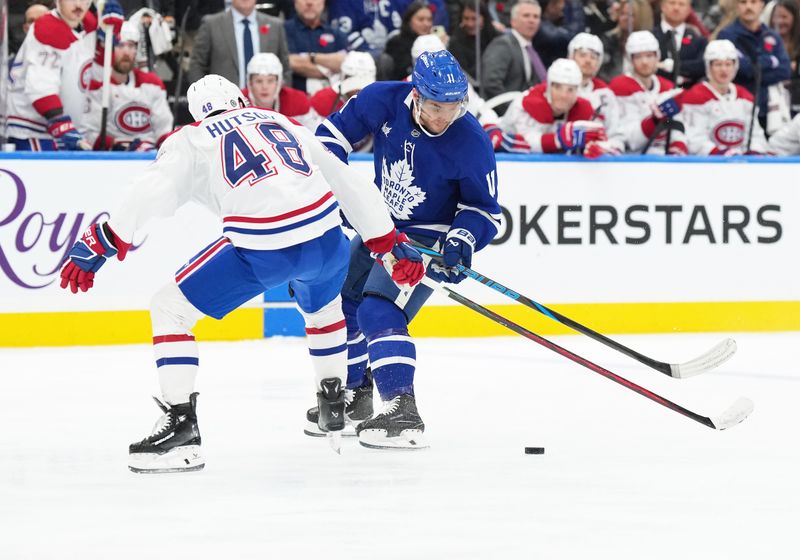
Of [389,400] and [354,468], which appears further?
[389,400]

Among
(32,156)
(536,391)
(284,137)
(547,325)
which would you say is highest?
(284,137)

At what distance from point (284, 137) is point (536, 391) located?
1.94m

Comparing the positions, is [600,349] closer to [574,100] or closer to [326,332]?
[574,100]

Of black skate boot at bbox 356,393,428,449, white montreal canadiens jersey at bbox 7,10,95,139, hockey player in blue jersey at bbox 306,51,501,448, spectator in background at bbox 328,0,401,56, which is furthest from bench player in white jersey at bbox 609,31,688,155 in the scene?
black skate boot at bbox 356,393,428,449

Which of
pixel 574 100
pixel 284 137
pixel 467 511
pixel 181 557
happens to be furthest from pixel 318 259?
pixel 574 100

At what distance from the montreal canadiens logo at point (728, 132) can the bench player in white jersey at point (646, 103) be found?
27cm

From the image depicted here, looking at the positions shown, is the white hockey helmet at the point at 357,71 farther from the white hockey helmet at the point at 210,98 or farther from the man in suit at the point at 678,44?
the white hockey helmet at the point at 210,98

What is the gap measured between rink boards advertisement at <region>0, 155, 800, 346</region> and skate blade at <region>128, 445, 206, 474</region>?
9.77 ft

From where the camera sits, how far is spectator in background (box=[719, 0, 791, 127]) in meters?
8.54

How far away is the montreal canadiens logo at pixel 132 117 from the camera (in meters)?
7.18

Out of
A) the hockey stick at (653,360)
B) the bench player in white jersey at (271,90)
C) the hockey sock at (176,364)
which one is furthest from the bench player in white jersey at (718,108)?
the hockey sock at (176,364)

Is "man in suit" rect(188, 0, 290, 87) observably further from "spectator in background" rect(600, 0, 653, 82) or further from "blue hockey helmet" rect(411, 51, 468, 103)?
"blue hockey helmet" rect(411, 51, 468, 103)

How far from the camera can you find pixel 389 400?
4.25 m

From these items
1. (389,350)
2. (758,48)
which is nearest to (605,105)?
(758,48)
